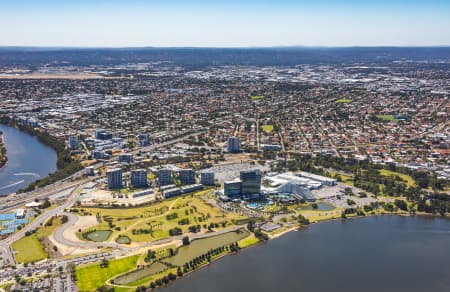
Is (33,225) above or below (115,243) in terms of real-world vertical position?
above

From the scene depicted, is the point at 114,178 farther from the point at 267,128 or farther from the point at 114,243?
the point at 267,128

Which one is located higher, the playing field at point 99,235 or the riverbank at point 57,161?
the riverbank at point 57,161

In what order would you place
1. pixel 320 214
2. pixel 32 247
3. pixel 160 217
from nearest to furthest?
pixel 32 247 → pixel 160 217 → pixel 320 214

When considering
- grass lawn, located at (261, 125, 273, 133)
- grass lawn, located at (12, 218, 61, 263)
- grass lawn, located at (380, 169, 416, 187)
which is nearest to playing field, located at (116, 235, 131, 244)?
grass lawn, located at (12, 218, 61, 263)

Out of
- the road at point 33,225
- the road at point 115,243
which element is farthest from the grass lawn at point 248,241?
the road at point 33,225

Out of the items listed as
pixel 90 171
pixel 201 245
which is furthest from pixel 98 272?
pixel 90 171

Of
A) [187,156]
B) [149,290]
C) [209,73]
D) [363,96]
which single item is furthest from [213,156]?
[209,73]

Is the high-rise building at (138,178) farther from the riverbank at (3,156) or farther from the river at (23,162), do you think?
the riverbank at (3,156)

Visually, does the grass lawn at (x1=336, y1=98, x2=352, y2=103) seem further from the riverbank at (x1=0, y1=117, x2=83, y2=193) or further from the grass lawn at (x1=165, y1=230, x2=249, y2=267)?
the grass lawn at (x1=165, y1=230, x2=249, y2=267)
